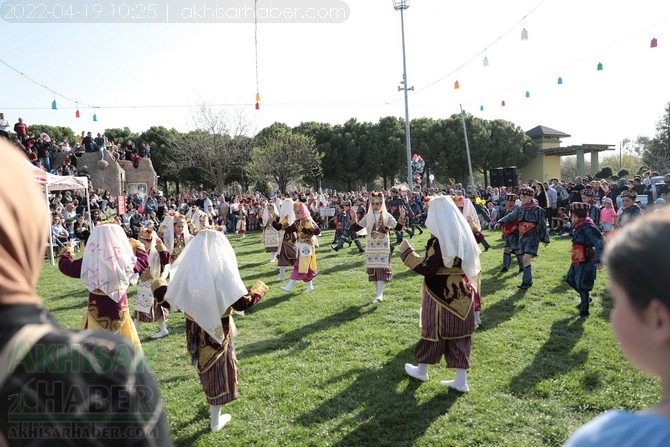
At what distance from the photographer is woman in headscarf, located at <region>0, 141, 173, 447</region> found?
122 centimetres

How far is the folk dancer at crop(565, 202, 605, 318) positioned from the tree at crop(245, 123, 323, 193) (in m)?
35.7

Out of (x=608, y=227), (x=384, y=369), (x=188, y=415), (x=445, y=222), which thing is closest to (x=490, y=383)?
(x=384, y=369)

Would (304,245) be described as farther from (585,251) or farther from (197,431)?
(197,431)

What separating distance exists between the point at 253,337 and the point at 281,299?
2442mm

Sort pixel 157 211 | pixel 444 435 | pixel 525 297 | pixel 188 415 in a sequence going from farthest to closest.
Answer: pixel 157 211 → pixel 525 297 → pixel 188 415 → pixel 444 435

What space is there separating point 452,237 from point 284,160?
3858cm

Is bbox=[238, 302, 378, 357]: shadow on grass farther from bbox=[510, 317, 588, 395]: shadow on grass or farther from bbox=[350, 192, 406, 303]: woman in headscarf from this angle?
bbox=[510, 317, 588, 395]: shadow on grass

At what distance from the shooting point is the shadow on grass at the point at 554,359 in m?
5.83

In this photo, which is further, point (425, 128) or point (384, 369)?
point (425, 128)

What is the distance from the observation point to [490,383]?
5797 millimetres

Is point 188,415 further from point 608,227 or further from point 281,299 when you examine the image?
point 608,227

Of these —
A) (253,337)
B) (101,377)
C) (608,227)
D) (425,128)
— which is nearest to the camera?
(101,377)

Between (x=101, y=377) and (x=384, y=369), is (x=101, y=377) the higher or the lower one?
the higher one

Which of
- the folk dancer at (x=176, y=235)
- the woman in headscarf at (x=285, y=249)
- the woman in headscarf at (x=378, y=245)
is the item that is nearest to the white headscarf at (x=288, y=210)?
the woman in headscarf at (x=285, y=249)
